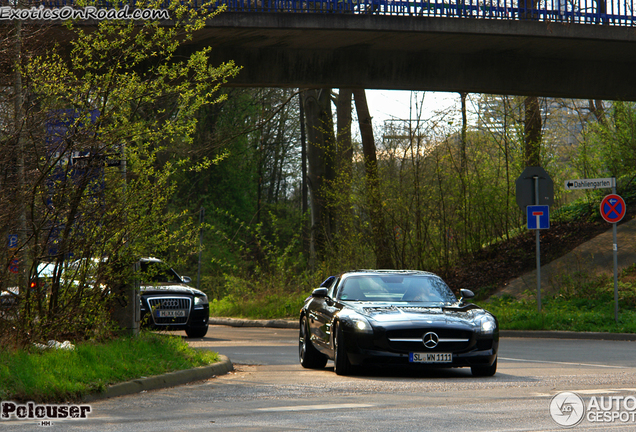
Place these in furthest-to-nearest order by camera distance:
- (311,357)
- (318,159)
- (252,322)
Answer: (318,159) → (252,322) → (311,357)

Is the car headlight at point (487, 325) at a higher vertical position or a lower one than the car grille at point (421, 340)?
higher

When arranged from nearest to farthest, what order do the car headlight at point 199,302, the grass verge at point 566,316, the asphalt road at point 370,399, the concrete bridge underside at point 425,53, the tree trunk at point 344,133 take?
the asphalt road at point 370,399, the grass verge at point 566,316, the car headlight at point 199,302, the concrete bridge underside at point 425,53, the tree trunk at point 344,133

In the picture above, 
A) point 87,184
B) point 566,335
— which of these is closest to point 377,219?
point 566,335

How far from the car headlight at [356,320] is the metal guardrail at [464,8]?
33.5 ft

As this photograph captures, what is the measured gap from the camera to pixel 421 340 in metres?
10.6

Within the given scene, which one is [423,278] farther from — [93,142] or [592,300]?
[592,300]

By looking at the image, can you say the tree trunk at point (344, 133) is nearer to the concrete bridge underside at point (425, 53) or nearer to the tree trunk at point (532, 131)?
the concrete bridge underside at point (425, 53)

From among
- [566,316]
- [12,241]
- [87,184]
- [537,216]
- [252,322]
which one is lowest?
[252,322]

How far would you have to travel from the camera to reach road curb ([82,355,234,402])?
9.09 metres

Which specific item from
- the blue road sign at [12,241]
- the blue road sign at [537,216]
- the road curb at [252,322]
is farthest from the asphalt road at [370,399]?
the road curb at [252,322]

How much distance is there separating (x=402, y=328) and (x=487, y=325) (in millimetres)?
1182

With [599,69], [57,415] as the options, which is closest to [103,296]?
[57,415]

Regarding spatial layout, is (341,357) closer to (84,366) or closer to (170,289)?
(84,366)

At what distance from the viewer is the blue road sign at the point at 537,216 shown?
19.8 meters
